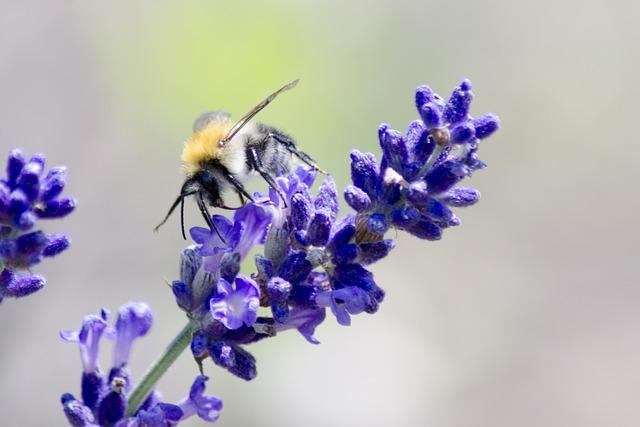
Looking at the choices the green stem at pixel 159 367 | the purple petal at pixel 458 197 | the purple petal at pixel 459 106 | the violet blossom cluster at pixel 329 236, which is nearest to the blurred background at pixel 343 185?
the green stem at pixel 159 367

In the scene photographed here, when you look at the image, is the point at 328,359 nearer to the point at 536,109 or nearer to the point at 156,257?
the point at 156,257

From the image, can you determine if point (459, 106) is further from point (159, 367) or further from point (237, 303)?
point (159, 367)

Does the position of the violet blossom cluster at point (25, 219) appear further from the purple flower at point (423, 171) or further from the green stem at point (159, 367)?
the purple flower at point (423, 171)

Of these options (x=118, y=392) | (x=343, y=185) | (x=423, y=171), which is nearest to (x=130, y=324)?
(x=118, y=392)

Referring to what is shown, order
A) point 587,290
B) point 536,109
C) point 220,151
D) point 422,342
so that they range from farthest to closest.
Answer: point 536,109, point 587,290, point 422,342, point 220,151

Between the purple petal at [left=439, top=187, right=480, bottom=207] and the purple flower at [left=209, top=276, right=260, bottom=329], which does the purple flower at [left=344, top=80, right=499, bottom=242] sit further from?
the purple flower at [left=209, top=276, right=260, bottom=329]

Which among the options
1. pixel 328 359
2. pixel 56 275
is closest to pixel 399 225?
pixel 328 359

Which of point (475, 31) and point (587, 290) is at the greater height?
point (475, 31)

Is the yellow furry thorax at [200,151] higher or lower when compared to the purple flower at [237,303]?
higher

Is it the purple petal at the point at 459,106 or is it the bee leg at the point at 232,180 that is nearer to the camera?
the purple petal at the point at 459,106
